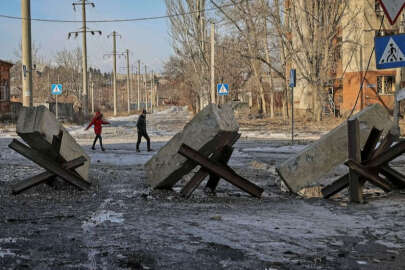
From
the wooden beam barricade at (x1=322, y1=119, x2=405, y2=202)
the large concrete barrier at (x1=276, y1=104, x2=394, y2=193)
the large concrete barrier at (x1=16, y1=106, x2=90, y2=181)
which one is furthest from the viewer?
the large concrete barrier at (x1=16, y1=106, x2=90, y2=181)

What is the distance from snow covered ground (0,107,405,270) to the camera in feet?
12.5

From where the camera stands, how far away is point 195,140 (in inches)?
259

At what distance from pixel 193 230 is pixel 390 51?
458 centimetres

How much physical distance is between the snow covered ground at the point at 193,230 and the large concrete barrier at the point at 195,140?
329mm

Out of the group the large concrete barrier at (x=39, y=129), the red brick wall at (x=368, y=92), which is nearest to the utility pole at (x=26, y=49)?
the large concrete barrier at (x=39, y=129)

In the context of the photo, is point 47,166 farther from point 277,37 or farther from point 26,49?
point 277,37

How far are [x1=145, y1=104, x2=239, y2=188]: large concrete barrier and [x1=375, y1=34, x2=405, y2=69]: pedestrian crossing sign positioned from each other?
8.68 feet

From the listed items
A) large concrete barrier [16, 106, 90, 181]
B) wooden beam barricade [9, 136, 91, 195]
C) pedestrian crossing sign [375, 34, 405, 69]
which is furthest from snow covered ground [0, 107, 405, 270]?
pedestrian crossing sign [375, 34, 405, 69]

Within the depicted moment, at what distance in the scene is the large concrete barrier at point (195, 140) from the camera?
21.2ft

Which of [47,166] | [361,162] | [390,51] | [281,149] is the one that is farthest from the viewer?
[281,149]

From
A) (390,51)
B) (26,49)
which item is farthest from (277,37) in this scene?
(390,51)

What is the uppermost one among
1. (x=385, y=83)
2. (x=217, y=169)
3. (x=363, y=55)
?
(x=363, y=55)

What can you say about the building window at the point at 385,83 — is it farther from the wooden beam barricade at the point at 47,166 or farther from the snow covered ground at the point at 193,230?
the wooden beam barricade at the point at 47,166

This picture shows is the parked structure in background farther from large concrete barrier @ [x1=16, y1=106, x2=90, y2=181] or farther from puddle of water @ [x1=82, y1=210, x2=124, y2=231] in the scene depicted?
puddle of water @ [x1=82, y1=210, x2=124, y2=231]
